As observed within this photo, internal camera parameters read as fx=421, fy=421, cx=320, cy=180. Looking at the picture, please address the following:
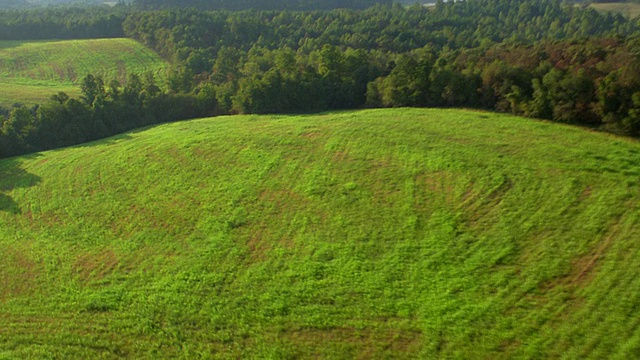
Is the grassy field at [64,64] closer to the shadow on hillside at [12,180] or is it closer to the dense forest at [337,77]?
the dense forest at [337,77]

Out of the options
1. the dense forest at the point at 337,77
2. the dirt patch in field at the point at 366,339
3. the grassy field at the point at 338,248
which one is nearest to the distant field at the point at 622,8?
the dense forest at the point at 337,77

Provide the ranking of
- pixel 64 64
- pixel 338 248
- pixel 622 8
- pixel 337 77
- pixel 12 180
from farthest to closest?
pixel 622 8 → pixel 64 64 → pixel 337 77 → pixel 12 180 → pixel 338 248

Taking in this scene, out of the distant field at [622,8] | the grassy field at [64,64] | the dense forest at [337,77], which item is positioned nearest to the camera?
the dense forest at [337,77]

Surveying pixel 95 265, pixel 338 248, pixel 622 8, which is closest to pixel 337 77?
pixel 338 248

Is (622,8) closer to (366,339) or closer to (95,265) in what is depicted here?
(366,339)

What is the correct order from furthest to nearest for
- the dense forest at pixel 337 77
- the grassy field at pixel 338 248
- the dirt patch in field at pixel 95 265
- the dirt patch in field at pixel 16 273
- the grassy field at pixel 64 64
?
1. the grassy field at pixel 64 64
2. the dense forest at pixel 337 77
3. the dirt patch in field at pixel 95 265
4. the dirt patch in field at pixel 16 273
5. the grassy field at pixel 338 248
